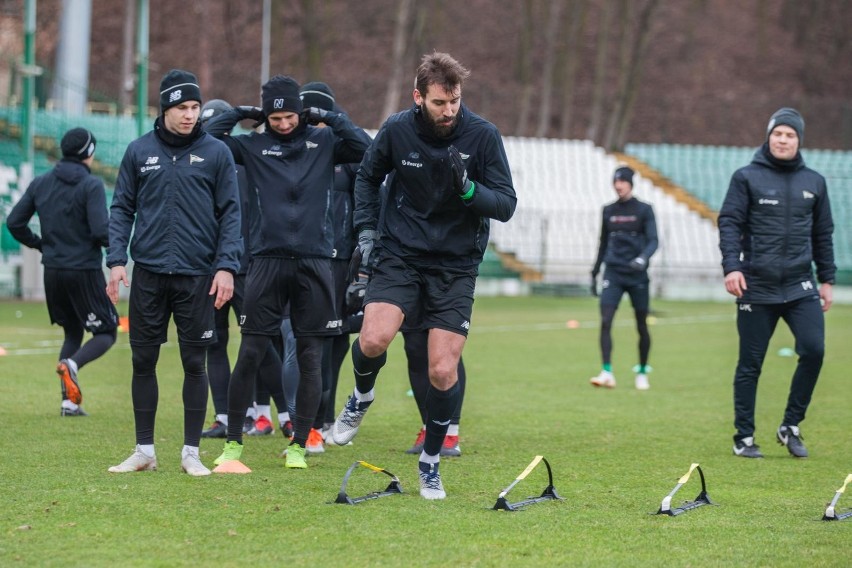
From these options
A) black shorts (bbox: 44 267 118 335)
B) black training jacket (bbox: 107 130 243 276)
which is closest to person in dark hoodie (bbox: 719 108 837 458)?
black training jacket (bbox: 107 130 243 276)

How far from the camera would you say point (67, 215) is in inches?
383

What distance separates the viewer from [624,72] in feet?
146

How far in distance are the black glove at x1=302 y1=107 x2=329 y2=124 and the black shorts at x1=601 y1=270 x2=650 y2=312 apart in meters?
6.07

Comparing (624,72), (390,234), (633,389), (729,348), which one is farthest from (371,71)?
(390,234)

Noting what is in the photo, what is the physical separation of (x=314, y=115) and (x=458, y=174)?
4.97 feet

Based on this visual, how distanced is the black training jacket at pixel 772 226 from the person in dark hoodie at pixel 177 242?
330 centimetres

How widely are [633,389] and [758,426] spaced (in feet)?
8.56

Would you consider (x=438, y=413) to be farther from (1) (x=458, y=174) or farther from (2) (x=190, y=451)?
(2) (x=190, y=451)

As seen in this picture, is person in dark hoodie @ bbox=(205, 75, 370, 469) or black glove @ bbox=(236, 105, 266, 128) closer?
person in dark hoodie @ bbox=(205, 75, 370, 469)

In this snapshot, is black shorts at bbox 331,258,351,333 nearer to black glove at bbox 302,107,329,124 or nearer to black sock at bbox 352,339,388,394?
black glove at bbox 302,107,329,124

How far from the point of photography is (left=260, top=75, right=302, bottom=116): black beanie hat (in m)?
7.30

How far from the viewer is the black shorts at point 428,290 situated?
663 centimetres

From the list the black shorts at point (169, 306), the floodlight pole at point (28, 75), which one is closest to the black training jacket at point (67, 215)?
the black shorts at point (169, 306)

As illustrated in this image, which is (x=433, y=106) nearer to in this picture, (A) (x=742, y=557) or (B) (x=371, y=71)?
(A) (x=742, y=557)
